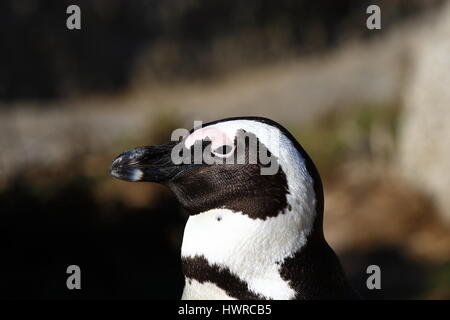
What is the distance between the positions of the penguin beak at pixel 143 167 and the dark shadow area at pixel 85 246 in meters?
1.99

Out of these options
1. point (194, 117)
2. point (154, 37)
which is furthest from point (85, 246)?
point (154, 37)

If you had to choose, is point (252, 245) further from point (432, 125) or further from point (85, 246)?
point (432, 125)

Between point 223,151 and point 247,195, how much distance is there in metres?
0.10

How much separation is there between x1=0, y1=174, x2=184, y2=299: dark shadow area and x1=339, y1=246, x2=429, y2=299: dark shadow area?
918mm

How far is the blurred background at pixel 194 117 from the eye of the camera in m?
3.70

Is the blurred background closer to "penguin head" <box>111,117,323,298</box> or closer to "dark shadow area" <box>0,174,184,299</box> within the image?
"dark shadow area" <box>0,174,184,299</box>

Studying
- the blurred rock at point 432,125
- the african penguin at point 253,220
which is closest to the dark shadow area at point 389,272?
the blurred rock at point 432,125

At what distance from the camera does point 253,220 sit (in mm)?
1385

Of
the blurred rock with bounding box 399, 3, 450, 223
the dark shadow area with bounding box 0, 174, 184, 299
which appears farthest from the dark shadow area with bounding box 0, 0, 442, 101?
the dark shadow area with bounding box 0, 174, 184, 299

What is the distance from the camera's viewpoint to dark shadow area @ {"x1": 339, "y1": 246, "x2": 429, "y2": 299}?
375 cm

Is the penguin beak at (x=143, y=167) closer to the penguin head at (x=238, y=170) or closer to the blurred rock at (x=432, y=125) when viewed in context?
the penguin head at (x=238, y=170)

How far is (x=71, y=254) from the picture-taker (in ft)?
11.6
